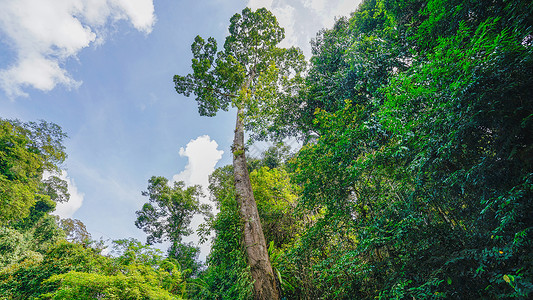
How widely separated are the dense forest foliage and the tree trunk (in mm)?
169

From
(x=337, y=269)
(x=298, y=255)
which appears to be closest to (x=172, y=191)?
(x=298, y=255)

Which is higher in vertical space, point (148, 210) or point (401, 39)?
point (148, 210)

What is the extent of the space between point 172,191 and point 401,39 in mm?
17209

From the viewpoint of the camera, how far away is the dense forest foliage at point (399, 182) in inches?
73.7

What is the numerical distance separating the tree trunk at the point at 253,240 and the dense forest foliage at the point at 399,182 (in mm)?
169

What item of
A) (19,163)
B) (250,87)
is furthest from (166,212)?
(250,87)

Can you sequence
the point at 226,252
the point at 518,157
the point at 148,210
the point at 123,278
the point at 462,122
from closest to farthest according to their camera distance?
the point at 518,157
the point at 462,122
the point at 123,278
the point at 226,252
the point at 148,210

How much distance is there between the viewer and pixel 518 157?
6.12 feet

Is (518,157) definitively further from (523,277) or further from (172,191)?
(172,191)

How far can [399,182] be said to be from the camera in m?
3.07

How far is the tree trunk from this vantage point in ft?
10.3

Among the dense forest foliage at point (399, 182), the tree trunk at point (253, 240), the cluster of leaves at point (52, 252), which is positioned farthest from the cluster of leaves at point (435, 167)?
the cluster of leaves at point (52, 252)

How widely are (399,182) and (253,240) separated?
9.49 feet

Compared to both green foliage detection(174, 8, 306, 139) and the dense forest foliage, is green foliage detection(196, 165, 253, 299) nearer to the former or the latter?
the dense forest foliage
